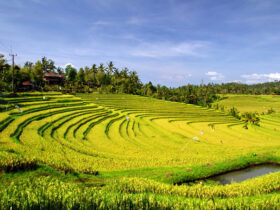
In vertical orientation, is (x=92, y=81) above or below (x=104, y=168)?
above

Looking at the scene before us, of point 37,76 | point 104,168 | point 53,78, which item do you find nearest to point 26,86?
point 37,76

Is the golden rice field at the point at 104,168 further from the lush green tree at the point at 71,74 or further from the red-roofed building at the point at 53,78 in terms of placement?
the lush green tree at the point at 71,74

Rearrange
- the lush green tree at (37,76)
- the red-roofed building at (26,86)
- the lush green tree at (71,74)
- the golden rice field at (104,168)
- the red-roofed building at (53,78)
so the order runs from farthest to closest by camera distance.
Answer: the lush green tree at (71,74), the red-roofed building at (53,78), the lush green tree at (37,76), the red-roofed building at (26,86), the golden rice field at (104,168)

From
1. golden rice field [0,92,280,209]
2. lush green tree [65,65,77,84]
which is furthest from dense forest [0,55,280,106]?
golden rice field [0,92,280,209]

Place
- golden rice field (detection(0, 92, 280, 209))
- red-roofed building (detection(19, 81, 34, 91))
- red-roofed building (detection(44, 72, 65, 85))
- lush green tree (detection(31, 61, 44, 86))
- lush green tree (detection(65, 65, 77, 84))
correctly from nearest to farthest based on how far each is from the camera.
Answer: golden rice field (detection(0, 92, 280, 209)) → red-roofed building (detection(19, 81, 34, 91)) → lush green tree (detection(31, 61, 44, 86)) → red-roofed building (detection(44, 72, 65, 85)) → lush green tree (detection(65, 65, 77, 84))

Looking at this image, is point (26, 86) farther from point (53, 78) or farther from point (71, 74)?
point (71, 74)

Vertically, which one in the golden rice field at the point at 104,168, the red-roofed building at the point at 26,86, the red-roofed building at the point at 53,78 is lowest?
the golden rice field at the point at 104,168

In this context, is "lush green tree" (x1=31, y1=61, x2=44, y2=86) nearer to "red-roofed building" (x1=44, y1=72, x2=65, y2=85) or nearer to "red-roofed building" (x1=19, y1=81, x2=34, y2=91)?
"red-roofed building" (x1=44, y1=72, x2=65, y2=85)

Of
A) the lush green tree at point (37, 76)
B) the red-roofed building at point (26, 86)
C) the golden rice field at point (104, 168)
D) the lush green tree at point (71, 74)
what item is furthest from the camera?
the lush green tree at point (71, 74)

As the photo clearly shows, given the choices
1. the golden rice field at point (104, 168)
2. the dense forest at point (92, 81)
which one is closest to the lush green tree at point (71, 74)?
the dense forest at point (92, 81)

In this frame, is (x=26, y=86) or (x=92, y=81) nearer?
(x=26, y=86)

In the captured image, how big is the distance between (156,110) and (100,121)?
2414cm

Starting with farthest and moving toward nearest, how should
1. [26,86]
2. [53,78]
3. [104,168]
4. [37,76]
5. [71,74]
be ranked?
[71,74], [53,78], [37,76], [26,86], [104,168]

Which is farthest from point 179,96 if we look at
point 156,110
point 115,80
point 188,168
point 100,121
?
point 188,168
